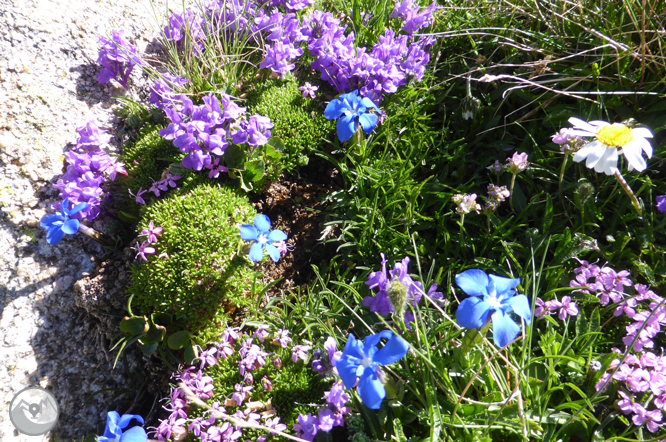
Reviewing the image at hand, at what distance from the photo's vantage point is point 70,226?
2277 mm

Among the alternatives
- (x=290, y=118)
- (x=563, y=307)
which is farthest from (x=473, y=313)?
(x=290, y=118)

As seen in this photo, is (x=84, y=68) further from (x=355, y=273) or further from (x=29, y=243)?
(x=355, y=273)

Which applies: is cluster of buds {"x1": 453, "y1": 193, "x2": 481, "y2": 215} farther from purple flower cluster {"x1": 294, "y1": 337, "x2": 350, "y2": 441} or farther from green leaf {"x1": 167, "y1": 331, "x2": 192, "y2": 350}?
green leaf {"x1": 167, "y1": 331, "x2": 192, "y2": 350}

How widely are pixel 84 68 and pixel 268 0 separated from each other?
1.51 m

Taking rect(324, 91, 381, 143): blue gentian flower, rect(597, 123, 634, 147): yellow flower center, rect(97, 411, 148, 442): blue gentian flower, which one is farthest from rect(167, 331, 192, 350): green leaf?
rect(597, 123, 634, 147): yellow flower center

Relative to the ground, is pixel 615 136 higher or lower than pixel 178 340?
higher

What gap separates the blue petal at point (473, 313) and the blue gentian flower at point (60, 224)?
2022mm

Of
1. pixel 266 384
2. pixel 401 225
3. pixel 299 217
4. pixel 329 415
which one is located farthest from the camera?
pixel 299 217

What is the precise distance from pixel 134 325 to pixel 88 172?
1042mm

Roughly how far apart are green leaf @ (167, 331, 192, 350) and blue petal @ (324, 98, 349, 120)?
144 centimetres

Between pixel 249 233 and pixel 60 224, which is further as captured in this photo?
pixel 60 224

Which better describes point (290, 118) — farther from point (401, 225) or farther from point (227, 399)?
point (227, 399)

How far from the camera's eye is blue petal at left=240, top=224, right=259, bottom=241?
212cm

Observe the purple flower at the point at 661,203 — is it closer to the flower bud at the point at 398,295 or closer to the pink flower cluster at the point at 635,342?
the pink flower cluster at the point at 635,342
